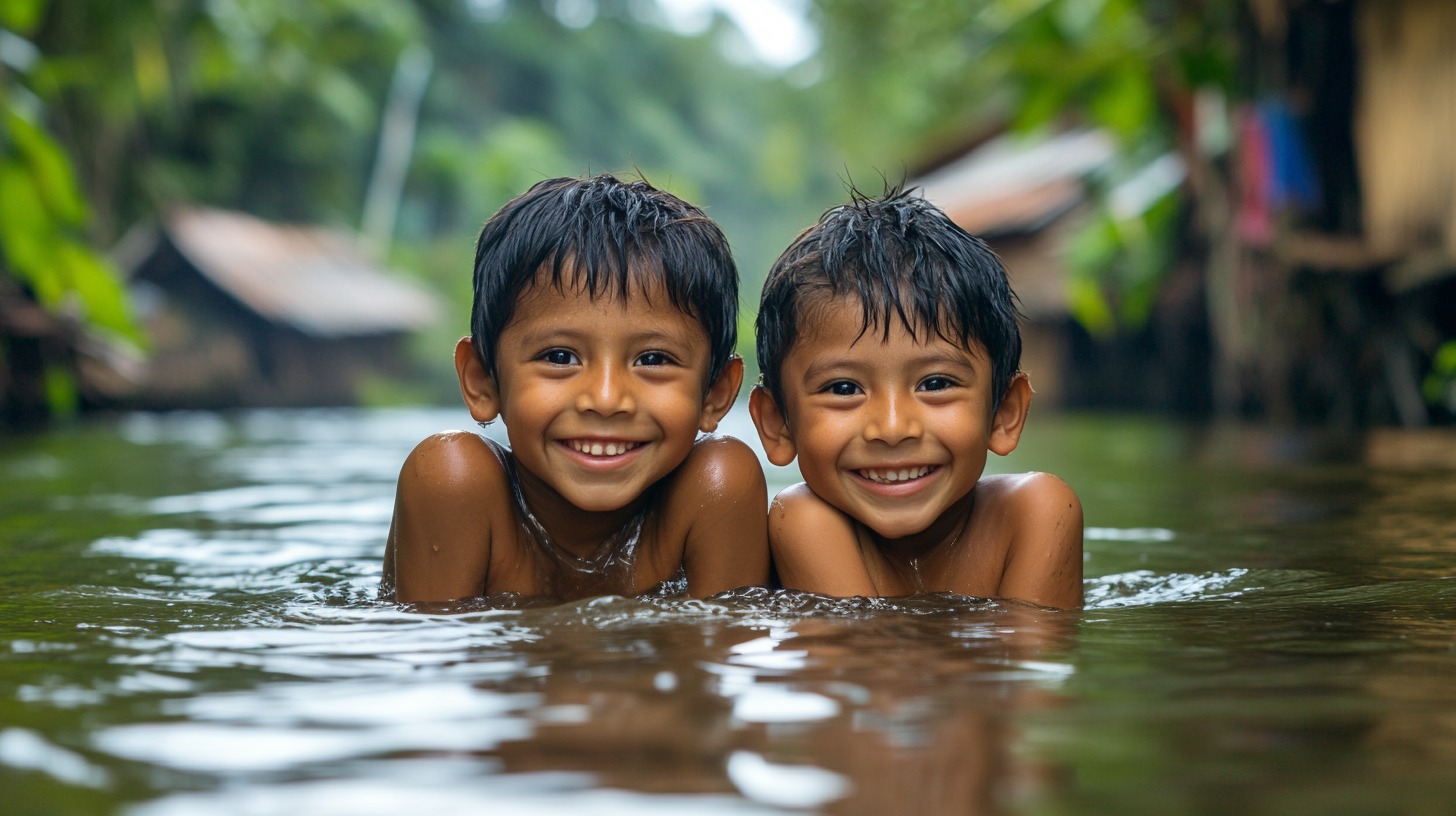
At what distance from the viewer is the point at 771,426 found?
10.0 ft

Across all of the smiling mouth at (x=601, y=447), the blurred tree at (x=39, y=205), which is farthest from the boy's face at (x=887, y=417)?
the blurred tree at (x=39, y=205)

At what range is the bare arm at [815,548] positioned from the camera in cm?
278

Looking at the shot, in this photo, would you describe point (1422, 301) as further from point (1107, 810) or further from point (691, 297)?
point (1107, 810)

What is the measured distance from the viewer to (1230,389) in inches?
462

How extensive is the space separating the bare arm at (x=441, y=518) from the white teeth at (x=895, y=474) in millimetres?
701

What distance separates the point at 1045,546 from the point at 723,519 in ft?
1.93

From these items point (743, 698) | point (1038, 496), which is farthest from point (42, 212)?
point (743, 698)

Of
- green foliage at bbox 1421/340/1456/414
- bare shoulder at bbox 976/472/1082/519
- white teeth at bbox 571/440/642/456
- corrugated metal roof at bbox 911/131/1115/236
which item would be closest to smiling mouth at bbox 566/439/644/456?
white teeth at bbox 571/440/642/456

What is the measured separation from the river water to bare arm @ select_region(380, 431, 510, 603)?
4.9 inches

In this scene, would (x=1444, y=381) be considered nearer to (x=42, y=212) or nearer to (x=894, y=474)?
(x=894, y=474)

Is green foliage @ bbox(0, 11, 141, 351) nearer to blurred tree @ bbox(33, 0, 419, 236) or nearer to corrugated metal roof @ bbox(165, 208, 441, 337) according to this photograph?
blurred tree @ bbox(33, 0, 419, 236)

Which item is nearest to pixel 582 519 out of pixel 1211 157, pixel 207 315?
pixel 1211 157

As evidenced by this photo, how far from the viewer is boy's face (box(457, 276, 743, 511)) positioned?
2785mm

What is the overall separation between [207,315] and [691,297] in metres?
22.9
